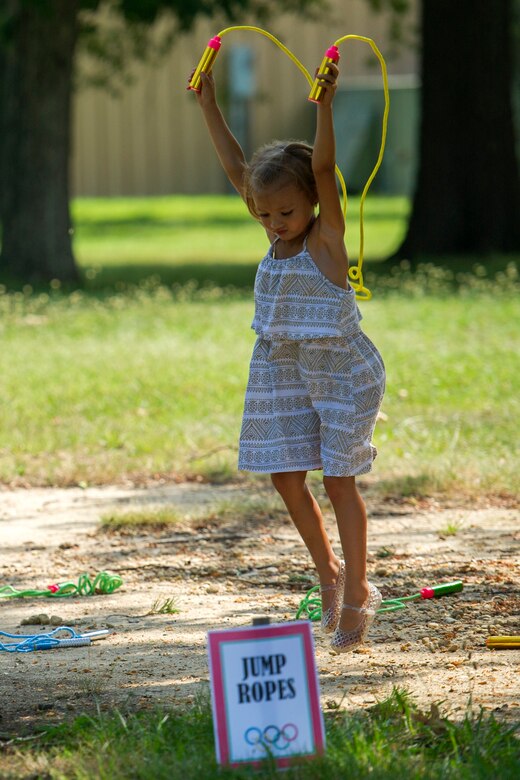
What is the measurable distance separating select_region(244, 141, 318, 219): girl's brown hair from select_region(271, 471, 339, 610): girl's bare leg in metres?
0.79

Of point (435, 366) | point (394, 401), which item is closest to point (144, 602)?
point (394, 401)

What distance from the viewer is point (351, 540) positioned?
3895 millimetres

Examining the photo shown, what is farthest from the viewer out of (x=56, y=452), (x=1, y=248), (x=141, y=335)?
(x=1, y=248)

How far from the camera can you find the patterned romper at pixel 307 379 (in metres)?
3.84

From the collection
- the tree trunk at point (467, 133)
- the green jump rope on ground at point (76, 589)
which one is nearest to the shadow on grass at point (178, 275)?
the tree trunk at point (467, 133)

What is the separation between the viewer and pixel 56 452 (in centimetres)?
719

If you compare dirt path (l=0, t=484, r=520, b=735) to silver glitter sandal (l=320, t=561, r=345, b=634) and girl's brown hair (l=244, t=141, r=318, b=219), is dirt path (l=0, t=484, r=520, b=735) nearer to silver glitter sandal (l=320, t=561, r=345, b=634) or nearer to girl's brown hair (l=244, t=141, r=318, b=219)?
silver glitter sandal (l=320, t=561, r=345, b=634)

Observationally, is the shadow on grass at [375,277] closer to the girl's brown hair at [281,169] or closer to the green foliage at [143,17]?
the green foliage at [143,17]

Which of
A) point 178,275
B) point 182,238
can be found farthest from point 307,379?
point 182,238

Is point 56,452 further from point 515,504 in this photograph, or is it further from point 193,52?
point 193,52

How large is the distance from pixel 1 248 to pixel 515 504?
1040 centimetres

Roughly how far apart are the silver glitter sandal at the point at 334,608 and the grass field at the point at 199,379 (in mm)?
2181

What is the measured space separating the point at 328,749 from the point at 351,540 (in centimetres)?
100

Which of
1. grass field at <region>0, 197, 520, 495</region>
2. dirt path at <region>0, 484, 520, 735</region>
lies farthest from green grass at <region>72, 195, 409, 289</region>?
dirt path at <region>0, 484, 520, 735</region>
